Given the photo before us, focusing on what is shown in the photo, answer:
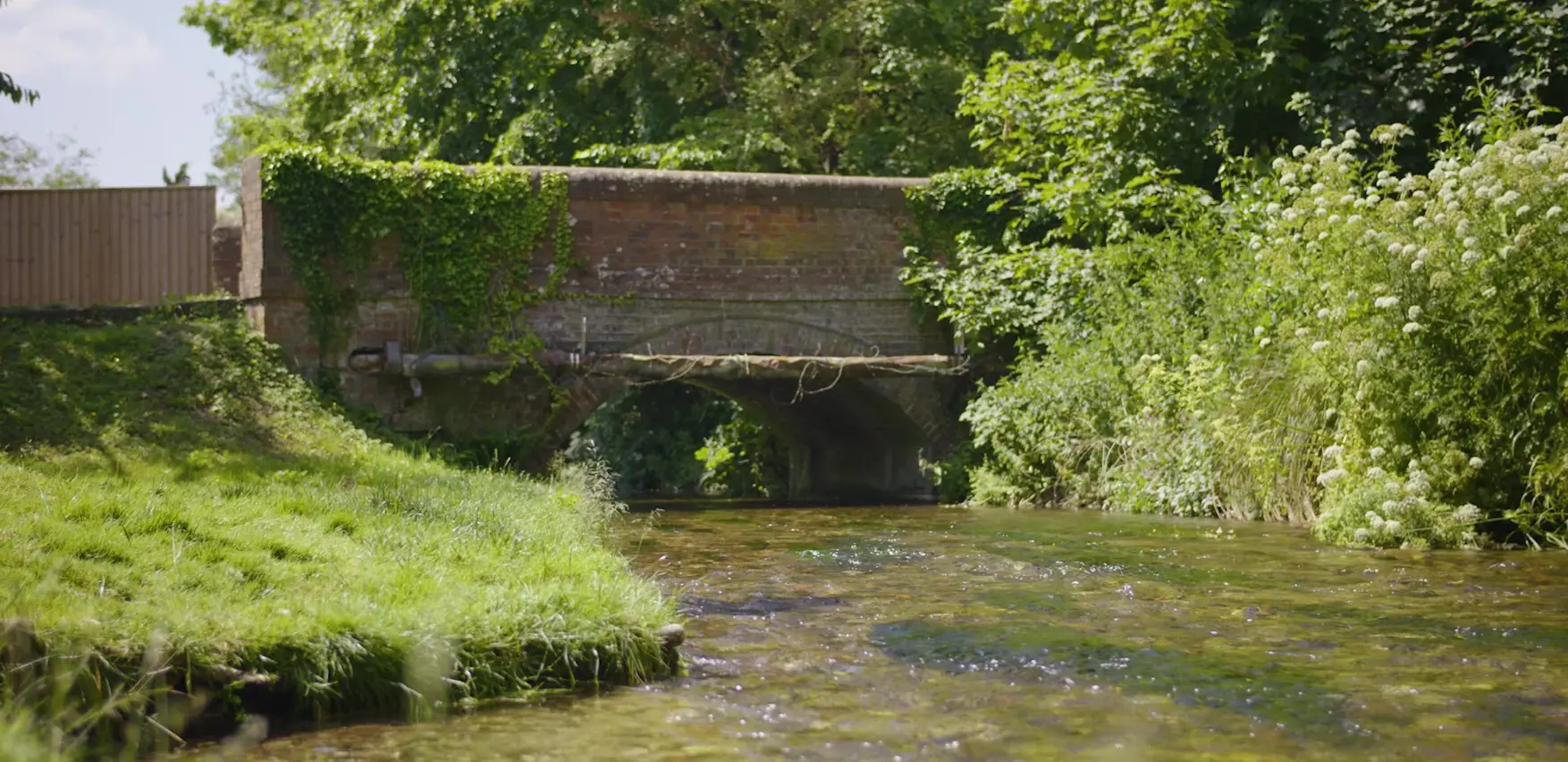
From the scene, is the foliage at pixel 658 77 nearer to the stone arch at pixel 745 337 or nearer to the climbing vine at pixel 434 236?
the stone arch at pixel 745 337

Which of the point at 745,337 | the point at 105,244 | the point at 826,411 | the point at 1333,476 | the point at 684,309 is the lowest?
the point at 1333,476

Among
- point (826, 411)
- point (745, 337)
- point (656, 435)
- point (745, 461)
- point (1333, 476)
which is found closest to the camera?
point (1333, 476)

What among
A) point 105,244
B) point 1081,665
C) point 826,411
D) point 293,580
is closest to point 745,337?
point 826,411

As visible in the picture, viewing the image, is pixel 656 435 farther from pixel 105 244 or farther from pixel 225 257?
pixel 105 244

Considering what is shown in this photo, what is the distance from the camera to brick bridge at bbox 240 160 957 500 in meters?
14.0

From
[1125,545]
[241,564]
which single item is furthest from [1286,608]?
[241,564]

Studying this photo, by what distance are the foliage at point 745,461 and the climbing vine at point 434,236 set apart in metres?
7.13

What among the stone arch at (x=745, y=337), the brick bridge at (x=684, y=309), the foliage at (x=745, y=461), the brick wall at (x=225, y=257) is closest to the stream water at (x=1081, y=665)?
the brick bridge at (x=684, y=309)

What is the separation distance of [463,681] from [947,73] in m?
16.7

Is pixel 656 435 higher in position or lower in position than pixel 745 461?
higher

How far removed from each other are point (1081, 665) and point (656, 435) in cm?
1909

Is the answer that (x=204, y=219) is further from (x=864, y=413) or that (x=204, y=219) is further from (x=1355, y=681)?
(x=1355, y=681)

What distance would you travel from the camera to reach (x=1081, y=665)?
17.8ft

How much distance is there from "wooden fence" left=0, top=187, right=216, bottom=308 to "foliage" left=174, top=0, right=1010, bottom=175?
5.36 meters
